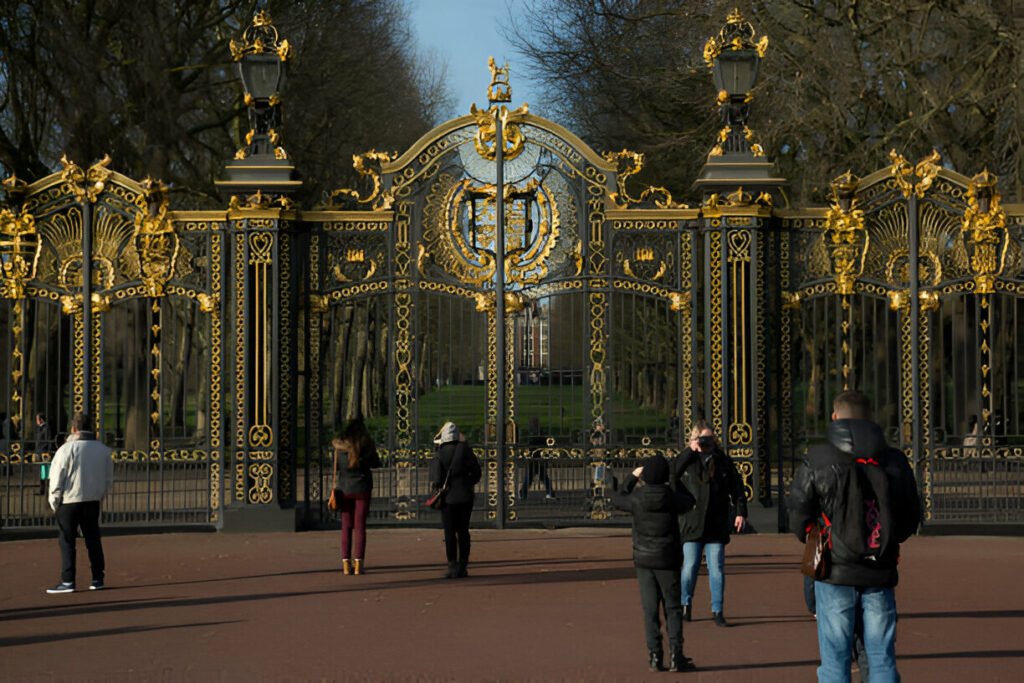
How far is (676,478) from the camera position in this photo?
32.2 feet

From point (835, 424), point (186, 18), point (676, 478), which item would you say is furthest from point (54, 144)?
point (835, 424)

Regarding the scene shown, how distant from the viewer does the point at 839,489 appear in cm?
669

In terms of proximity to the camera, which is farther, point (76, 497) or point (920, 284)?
point (920, 284)

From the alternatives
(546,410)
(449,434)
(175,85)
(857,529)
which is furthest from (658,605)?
(175,85)

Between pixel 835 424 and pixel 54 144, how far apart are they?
22913 mm

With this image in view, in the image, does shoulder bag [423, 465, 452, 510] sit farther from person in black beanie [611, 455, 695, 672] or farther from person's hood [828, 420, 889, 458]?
person's hood [828, 420, 889, 458]

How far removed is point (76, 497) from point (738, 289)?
7.27 m

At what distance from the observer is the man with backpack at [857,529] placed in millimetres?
6656

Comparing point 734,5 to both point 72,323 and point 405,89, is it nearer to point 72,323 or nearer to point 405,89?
point 72,323

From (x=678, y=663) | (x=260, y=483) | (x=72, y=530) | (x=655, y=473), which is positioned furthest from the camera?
(x=260, y=483)

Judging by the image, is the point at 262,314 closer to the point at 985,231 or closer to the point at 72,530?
the point at 72,530

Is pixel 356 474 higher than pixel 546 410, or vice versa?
pixel 546 410

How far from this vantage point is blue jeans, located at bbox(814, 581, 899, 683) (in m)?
6.68

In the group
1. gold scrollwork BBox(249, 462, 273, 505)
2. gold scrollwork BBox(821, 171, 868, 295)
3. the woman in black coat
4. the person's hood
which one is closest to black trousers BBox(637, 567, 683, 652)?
the person's hood
